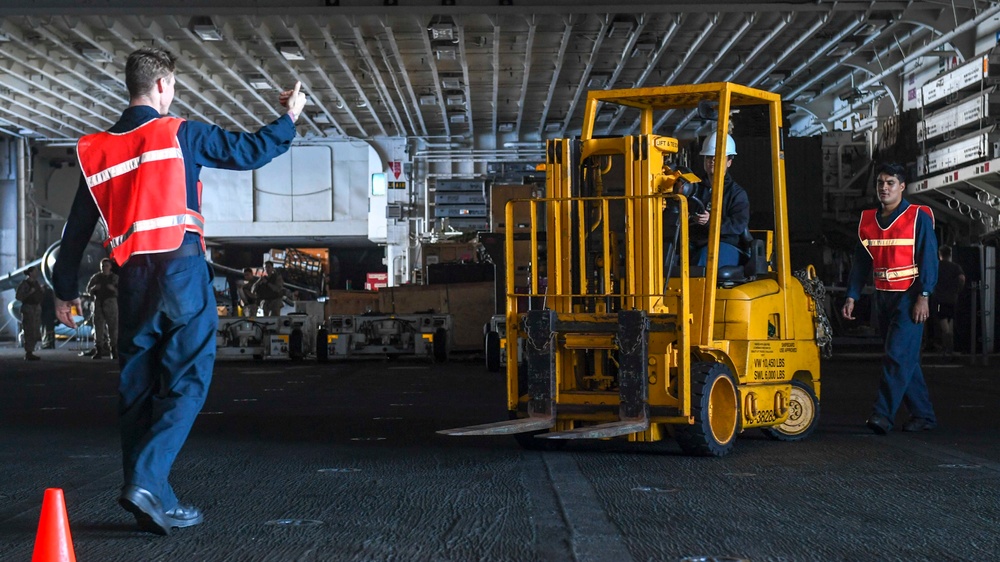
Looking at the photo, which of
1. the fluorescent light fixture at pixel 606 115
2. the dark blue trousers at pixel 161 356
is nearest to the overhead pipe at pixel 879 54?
the fluorescent light fixture at pixel 606 115

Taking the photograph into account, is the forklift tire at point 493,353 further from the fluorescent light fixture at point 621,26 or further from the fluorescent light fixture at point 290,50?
the fluorescent light fixture at point 290,50

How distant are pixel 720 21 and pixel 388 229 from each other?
15.5m

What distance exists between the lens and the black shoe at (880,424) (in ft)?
26.4

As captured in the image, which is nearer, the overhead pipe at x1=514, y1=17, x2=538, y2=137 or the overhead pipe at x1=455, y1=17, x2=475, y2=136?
the overhead pipe at x1=514, y1=17, x2=538, y2=137

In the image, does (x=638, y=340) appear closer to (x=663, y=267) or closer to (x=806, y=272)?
(x=663, y=267)

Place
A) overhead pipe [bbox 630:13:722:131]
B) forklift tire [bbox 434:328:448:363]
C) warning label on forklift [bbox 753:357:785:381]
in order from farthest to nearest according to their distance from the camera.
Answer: overhead pipe [bbox 630:13:722:131]
forklift tire [bbox 434:328:448:363]
warning label on forklift [bbox 753:357:785:381]

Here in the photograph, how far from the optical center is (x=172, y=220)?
15.1 ft

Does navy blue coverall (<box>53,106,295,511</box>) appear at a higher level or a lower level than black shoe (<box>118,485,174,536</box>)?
higher

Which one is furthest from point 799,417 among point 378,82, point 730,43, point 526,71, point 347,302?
point 378,82

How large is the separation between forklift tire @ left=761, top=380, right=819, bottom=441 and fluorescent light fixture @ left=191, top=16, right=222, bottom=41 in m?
17.9

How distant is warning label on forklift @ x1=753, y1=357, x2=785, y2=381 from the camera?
7215 millimetres

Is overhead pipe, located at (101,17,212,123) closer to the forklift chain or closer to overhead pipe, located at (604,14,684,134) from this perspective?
overhead pipe, located at (604,14,684,134)

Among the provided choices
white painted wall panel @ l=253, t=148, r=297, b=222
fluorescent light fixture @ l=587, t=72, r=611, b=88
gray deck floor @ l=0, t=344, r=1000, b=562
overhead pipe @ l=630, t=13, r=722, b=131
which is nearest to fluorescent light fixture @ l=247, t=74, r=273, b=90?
fluorescent light fixture @ l=587, t=72, r=611, b=88

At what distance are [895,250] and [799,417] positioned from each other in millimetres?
1572
